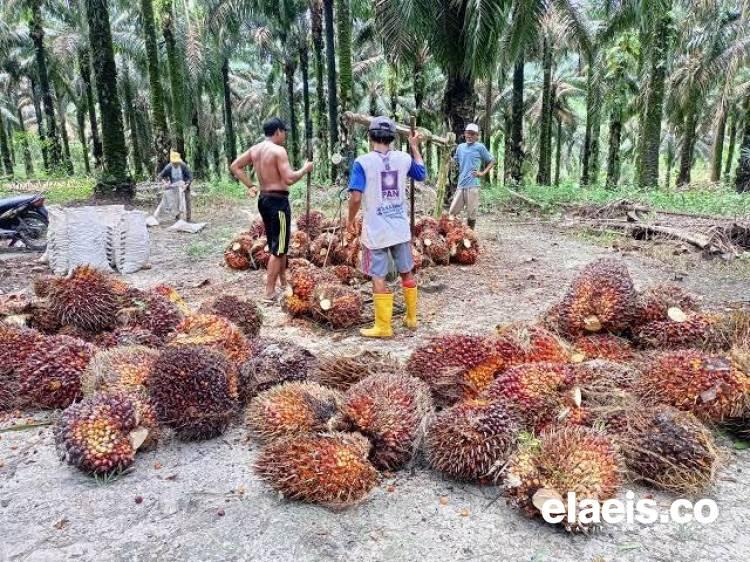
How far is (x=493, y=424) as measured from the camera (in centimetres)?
264

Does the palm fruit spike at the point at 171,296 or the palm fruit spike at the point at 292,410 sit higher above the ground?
the palm fruit spike at the point at 171,296

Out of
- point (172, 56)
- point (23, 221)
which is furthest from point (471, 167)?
point (172, 56)

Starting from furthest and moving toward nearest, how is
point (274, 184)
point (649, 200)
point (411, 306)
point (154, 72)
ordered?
point (154, 72) → point (649, 200) → point (274, 184) → point (411, 306)

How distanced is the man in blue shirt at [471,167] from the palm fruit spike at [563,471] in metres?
7.26

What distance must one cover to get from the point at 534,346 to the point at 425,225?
4.96m

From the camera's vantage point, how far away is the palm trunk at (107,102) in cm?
1398

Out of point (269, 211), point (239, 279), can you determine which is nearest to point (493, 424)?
point (269, 211)

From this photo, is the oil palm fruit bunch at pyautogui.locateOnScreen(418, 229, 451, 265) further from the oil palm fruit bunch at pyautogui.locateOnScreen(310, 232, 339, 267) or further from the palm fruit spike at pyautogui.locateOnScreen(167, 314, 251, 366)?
the palm fruit spike at pyautogui.locateOnScreen(167, 314, 251, 366)

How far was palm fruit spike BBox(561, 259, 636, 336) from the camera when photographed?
380cm

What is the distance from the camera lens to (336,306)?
542 centimetres

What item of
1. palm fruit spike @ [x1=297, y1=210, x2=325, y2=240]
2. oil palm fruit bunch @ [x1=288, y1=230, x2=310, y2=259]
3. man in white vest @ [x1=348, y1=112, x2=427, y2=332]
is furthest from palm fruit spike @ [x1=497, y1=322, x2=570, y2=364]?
palm fruit spike @ [x1=297, y1=210, x2=325, y2=240]

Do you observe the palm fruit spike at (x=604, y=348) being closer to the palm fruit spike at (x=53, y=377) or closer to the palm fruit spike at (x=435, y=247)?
the palm fruit spike at (x=53, y=377)

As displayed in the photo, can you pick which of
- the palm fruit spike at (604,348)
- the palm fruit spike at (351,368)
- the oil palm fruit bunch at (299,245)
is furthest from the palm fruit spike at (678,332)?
the oil palm fruit bunch at (299,245)

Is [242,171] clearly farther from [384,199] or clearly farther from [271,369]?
[271,369]
